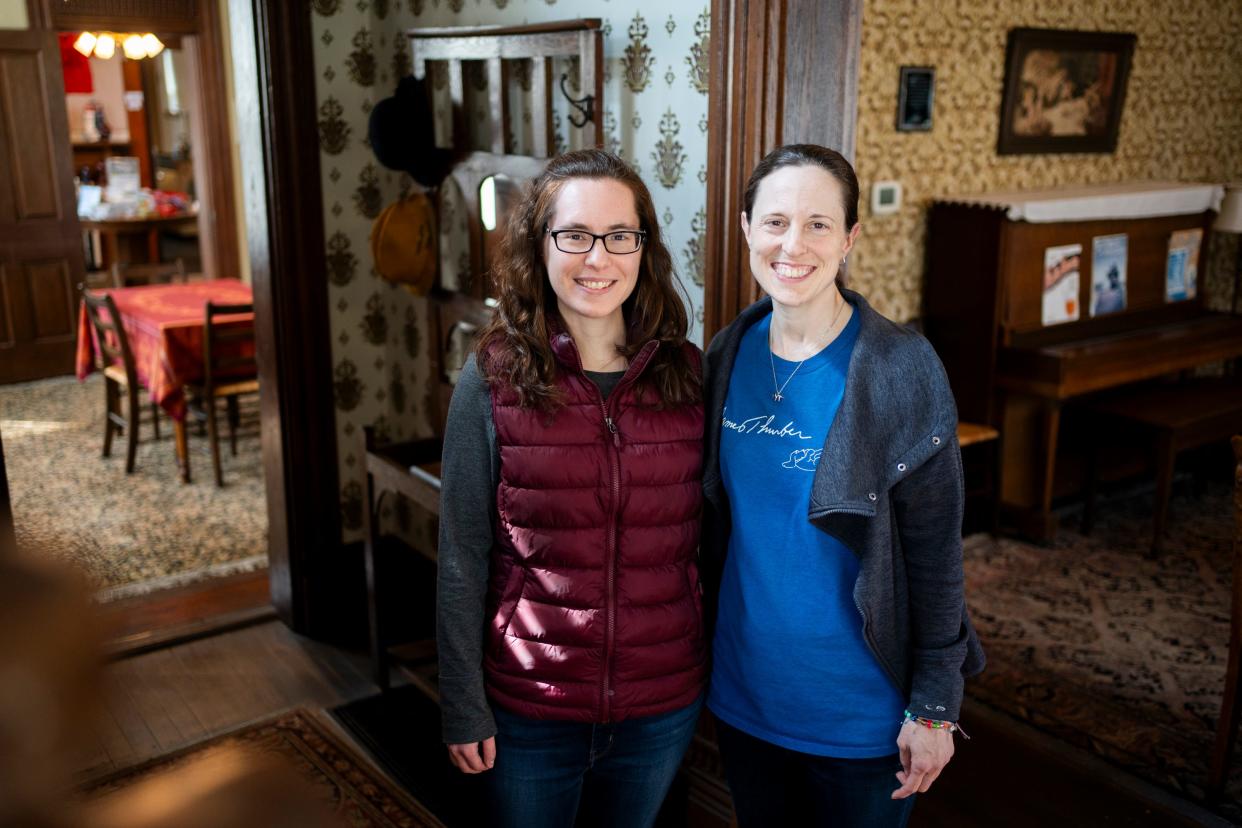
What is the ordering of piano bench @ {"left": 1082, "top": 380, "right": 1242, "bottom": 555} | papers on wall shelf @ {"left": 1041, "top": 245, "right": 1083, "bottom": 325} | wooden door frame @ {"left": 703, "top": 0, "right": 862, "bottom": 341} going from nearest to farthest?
wooden door frame @ {"left": 703, "top": 0, "right": 862, "bottom": 341} < piano bench @ {"left": 1082, "top": 380, "right": 1242, "bottom": 555} < papers on wall shelf @ {"left": 1041, "top": 245, "right": 1083, "bottom": 325}

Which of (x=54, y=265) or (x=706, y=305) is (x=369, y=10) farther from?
(x=54, y=265)

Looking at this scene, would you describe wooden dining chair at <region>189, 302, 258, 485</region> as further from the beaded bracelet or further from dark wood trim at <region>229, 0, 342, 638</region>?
the beaded bracelet

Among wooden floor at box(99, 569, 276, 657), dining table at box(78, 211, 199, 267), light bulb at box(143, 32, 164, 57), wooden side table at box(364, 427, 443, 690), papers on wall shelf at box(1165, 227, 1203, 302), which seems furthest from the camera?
dining table at box(78, 211, 199, 267)

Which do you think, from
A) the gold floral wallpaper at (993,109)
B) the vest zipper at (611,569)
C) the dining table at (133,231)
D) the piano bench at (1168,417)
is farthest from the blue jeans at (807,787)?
the dining table at (133,231)

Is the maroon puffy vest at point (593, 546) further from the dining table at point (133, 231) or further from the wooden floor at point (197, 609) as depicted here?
the dining table at point (133, 231)

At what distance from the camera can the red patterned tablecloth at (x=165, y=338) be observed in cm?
521

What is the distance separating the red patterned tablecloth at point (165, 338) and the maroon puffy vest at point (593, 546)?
404 cm

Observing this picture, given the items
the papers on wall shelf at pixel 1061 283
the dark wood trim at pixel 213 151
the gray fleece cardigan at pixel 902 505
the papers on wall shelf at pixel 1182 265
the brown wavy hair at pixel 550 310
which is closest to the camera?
the gray fleece cardigan at pixel 902 505

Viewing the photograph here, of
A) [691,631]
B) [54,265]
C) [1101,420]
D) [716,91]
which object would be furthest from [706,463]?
[54,265]

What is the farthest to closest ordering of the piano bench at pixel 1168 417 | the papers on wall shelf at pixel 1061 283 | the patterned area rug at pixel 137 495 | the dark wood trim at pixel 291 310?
1. the papers on wall shelf at pixel 1061 283
2. the piano bench at pixel 1168 417
3. the patterned area rug at pixel 137 495
4. the dark wood trim at pixel 291 310

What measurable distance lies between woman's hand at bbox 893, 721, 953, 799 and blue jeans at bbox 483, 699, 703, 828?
13.2 inches

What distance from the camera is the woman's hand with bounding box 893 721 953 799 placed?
1551 mm

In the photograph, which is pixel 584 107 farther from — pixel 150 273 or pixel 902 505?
pixel 150 273

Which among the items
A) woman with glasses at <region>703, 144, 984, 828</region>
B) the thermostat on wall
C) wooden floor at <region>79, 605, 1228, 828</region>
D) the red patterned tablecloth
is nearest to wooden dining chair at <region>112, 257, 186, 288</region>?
the red patterned tablecloth
